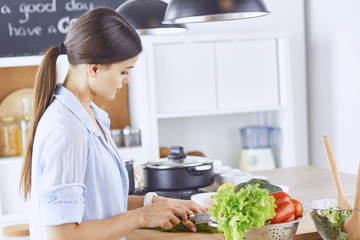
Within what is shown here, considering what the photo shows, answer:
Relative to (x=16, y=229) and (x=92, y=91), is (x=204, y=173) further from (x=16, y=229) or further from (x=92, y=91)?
(x=16, y=229)

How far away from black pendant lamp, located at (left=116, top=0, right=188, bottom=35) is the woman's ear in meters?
1.12

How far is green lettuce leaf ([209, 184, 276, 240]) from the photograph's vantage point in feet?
5.20

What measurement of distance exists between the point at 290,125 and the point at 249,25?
91 centimetres

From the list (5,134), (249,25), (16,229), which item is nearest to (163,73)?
(249,25)

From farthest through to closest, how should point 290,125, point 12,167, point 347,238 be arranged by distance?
1. point 290,125
2. point 12,167
3. point 347,238

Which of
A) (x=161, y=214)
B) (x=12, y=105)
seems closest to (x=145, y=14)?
(x=161, y=214)

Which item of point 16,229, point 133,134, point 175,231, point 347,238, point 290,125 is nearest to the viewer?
point 347,238

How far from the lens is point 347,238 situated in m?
1.62

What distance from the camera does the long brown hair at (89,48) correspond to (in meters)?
1.65

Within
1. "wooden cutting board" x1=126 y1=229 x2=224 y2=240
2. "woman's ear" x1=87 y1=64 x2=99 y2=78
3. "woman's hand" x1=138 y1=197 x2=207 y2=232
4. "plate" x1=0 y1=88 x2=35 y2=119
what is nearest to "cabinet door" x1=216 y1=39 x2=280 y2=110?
"plate" x1=0 y1=88 x2=35 y2=119

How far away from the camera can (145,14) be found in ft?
9.07

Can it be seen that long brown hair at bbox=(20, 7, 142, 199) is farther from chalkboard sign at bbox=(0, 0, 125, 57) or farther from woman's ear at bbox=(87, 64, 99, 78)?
chalkboard sign at bbox=(0, 0, 125, 57)

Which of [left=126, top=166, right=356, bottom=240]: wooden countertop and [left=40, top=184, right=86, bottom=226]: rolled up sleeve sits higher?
[left=40, top=184, right=86, bottom=226]: rolled up sleeve

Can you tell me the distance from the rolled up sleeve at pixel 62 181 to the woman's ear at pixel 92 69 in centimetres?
21
